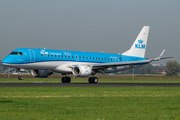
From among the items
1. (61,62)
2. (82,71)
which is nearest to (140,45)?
(82,71)

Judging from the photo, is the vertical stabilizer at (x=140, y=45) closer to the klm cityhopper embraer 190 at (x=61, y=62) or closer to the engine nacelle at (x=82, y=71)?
the klm cityhopper embraer 190 at (x=61, y=62)

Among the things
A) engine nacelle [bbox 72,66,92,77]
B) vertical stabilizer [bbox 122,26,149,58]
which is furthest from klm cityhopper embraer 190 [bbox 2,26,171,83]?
vertical stabilizer [bbox 122,26,149,58]

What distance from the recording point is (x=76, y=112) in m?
13.5

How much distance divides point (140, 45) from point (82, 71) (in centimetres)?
1789

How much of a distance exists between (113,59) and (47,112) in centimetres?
3833

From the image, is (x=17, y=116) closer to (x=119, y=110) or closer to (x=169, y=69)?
(x=119, y=110)

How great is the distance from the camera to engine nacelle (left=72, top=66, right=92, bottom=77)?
42.0 m

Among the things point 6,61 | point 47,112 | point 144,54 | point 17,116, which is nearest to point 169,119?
point 47,112

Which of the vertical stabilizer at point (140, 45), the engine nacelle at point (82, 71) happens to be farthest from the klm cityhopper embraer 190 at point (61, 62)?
the vertical stabilizer at point (140, 45)

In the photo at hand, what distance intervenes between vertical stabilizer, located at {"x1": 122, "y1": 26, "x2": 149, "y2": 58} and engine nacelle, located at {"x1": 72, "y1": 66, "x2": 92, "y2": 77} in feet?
46.1

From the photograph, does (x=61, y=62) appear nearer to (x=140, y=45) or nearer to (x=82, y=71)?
(x=82, y=71)

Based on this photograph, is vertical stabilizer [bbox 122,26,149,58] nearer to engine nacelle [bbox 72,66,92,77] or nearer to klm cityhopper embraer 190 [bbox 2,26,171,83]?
klm cityhopper embraer 190 [bbox 2,26,171,83]

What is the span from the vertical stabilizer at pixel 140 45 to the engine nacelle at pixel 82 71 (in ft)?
46.1

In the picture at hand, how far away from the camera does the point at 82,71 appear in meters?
42.0
